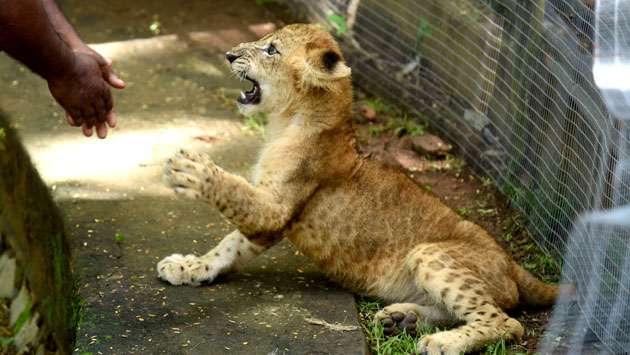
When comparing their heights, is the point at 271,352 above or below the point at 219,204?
below

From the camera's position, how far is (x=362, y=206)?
607 cm

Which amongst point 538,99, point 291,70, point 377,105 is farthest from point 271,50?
point 377,105

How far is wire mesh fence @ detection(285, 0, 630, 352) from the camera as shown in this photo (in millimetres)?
5238

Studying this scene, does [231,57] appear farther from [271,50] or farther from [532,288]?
[532,288]

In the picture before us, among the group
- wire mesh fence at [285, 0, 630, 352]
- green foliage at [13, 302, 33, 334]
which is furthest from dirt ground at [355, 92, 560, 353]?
green foliage at [13, 302, 33, 334]

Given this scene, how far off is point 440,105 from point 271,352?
3683 mm

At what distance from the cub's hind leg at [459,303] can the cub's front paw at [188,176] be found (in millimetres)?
1273

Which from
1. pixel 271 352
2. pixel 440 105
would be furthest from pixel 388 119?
pixel 271 352

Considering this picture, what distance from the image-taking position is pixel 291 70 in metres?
6.06

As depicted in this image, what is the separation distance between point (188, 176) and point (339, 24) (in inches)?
167

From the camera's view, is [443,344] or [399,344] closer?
[443,344]

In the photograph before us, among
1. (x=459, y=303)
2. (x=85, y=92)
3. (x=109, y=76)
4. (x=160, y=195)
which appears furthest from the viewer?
(x=160, y=195)

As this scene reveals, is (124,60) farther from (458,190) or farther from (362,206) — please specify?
(362,206)

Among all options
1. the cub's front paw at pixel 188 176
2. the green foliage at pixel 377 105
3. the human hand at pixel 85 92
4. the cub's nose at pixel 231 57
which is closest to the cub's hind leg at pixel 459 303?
the cub's front paw at pixel 188 176
